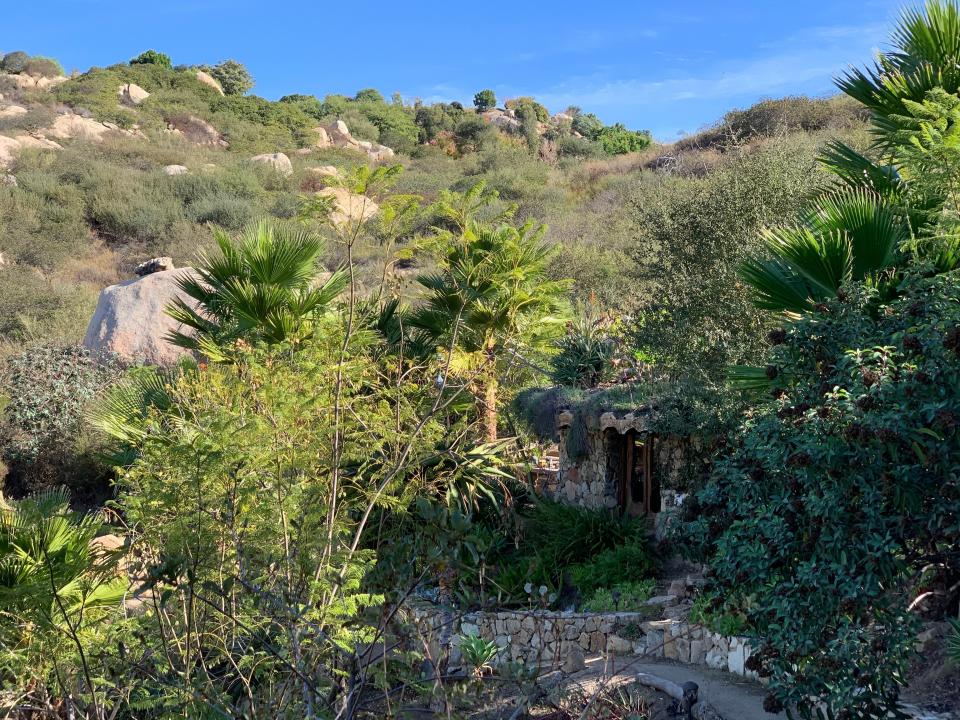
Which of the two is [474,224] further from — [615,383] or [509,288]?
[615,383]

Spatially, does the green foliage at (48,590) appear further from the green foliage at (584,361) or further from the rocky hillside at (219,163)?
the rocky hillside at (219,163)

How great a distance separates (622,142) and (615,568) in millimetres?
43941

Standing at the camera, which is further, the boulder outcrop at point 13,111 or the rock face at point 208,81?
the rock face at point 208,81

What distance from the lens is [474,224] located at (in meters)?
12.6

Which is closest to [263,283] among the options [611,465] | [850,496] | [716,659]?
[611,465]

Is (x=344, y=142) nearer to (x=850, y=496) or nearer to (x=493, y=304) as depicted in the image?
(x=493, y=304)

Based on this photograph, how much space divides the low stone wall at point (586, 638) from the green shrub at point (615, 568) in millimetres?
835

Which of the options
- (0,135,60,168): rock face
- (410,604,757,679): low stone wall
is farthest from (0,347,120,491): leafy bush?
(0,135,60,168): rock face

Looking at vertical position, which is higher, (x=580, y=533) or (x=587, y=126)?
(x=587, y=126)

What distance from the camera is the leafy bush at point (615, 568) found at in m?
11.4

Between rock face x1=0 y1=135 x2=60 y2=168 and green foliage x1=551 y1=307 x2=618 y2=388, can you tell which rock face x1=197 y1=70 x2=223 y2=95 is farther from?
green foliage x1=551 y1=307 x2=618 y2=388

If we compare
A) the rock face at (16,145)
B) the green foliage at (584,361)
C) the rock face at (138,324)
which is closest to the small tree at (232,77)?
the rock face at (16,145)

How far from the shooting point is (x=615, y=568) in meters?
11.6

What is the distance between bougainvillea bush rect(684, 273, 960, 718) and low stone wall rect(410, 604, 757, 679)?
3596mm
